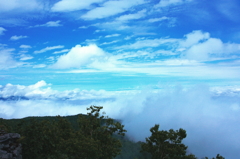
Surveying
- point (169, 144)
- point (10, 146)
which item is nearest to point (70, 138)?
point (10, 146)

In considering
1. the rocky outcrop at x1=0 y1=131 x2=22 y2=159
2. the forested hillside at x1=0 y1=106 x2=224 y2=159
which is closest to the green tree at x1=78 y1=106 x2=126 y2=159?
the forested hillside at x1=0 y1=106 x2=224 y2=159

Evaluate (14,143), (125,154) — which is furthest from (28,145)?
(125,154)

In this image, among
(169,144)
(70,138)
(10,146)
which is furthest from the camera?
(169,144)

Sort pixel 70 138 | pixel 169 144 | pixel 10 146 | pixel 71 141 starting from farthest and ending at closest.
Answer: pixel 169 144, pixel 70 138, pixel 71 141, pixel 10 146

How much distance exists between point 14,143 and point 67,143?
620 centimetres

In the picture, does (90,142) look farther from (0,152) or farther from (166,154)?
(166,154)

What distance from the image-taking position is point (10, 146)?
22.6 m

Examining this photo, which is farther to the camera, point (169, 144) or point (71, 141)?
point (169, 144)

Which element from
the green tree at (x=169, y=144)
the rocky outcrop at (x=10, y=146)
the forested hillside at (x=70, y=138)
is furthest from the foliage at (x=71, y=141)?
the green tree at (x=169, y=144)

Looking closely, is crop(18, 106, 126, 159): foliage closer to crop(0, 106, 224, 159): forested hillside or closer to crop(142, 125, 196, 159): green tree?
crop(0, 106, 224, 159): forested hillside

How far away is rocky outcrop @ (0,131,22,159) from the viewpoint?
853 inches

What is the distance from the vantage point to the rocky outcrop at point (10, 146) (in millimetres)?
21667

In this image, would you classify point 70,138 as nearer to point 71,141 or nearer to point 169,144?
point 71,141

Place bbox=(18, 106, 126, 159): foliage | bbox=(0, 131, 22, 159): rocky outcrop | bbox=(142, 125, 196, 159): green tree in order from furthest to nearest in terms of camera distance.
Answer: bbox=(142, 125, 196, 159): green tree < bbox=(18, 106, 126, 159): foliage < bbox=(0, 131, 22, 159): rocky outcrop
